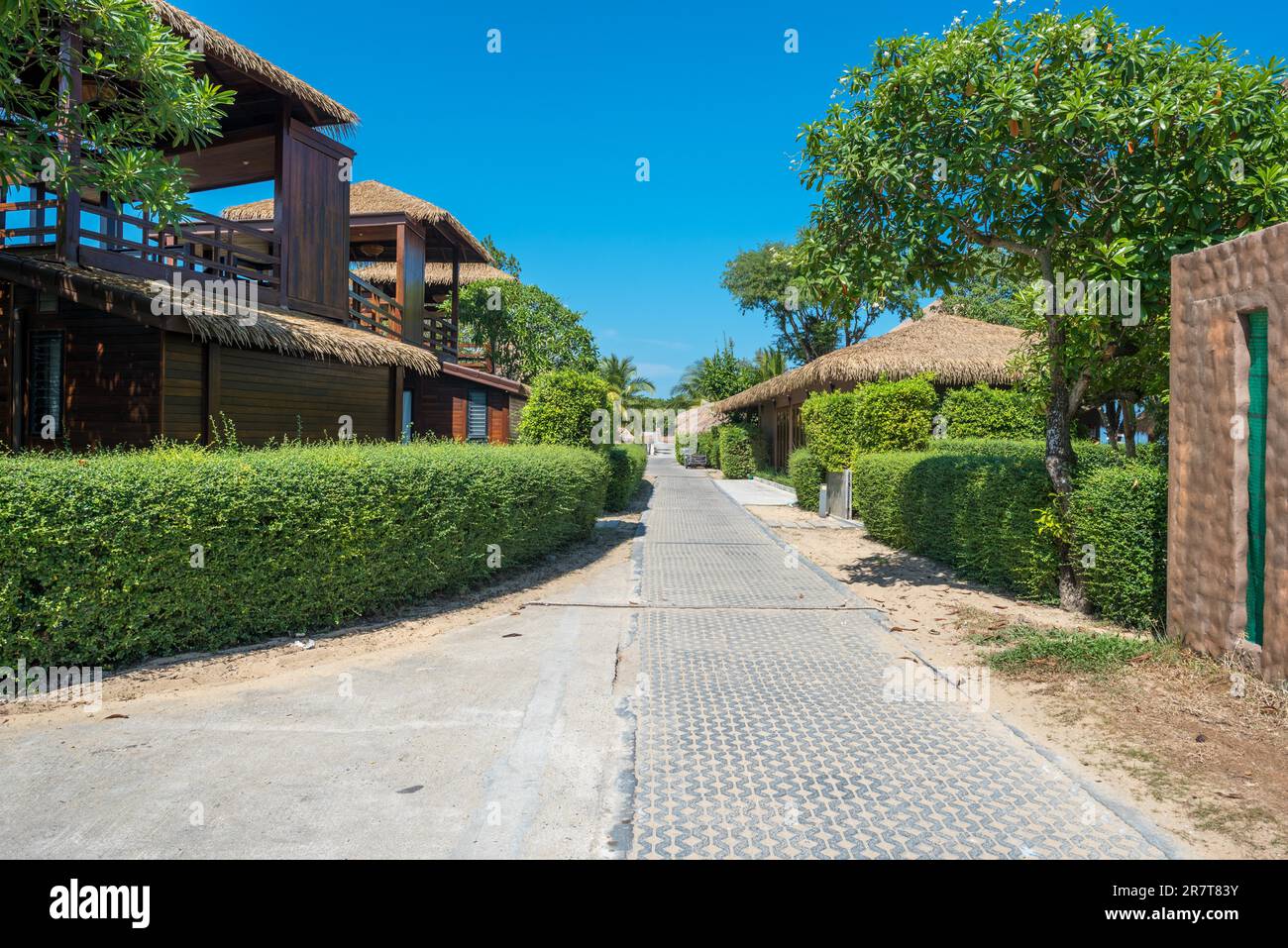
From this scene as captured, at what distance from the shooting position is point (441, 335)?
22516 mm

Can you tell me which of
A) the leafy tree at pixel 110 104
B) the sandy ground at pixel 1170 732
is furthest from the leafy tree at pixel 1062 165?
the leafy tree at pixel 110 104

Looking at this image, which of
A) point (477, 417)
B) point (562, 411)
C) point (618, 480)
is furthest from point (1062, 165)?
point (477, 417)

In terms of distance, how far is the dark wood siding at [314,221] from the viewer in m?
13.4

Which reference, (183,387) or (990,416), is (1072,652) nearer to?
(183,387)

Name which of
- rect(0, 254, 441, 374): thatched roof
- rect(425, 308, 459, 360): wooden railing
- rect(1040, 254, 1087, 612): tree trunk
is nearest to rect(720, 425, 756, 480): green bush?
rect(425, 308, 459, 360): wooden railing

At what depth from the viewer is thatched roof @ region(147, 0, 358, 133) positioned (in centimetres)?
1014

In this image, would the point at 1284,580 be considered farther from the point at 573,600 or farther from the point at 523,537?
the point at 523,537

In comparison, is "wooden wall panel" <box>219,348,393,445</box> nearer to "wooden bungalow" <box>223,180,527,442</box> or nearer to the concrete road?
"wooden bungalow" <box>223,180,527,442</box>

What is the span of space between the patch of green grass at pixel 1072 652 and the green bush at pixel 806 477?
1135 centimetres

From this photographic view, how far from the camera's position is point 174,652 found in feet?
18.4

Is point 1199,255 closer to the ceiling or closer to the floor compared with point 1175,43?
closer to the floor

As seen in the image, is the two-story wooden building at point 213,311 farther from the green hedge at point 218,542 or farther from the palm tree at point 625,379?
the palm tree at point 625,379
